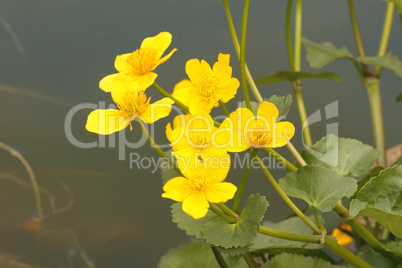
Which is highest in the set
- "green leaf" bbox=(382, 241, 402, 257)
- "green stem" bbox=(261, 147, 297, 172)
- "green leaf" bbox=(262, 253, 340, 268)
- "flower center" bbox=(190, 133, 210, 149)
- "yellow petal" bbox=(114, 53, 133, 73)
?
"yellow petal" bbox=(114, 53, 133, 73)

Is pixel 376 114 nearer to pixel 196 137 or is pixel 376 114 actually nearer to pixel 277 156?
pixel 277 156

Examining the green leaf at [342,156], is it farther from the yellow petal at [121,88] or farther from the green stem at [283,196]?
the yellow petal at [121,88]

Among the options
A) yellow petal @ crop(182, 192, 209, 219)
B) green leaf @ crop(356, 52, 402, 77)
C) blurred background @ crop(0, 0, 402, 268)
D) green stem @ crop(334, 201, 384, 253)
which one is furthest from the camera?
blurred background @ crop(0, 0, 402, 268)

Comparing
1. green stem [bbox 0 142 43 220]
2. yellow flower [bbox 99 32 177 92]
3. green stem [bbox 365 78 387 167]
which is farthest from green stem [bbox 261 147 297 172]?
green stem [bbox 0 142 43 220]

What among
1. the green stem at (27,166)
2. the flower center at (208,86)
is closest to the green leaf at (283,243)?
the flower center at (208,86)

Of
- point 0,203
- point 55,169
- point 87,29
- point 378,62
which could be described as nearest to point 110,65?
point 87,29

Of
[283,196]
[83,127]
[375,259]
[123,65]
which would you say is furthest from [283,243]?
[83,127]

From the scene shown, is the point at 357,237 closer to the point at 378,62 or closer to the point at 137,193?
the point at 378,62

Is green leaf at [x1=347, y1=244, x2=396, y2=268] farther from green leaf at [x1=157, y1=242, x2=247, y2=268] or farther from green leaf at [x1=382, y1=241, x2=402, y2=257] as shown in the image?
green leaf at [x1=157, y1=242, x2=247, y2=268]
